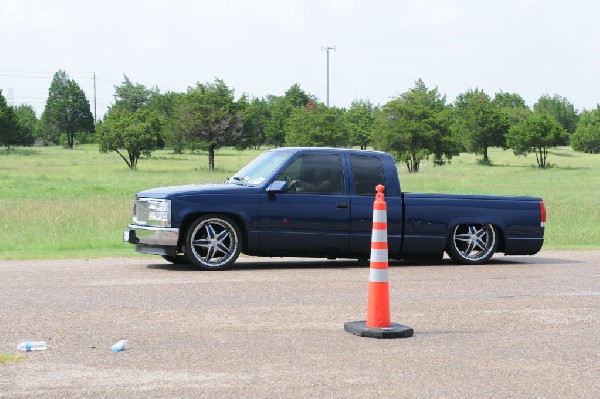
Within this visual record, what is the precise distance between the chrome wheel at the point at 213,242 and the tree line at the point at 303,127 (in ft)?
207

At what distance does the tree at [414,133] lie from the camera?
3364 inches

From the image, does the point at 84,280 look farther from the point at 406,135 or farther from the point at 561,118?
the point at 561,118

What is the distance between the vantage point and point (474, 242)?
45.3 feet

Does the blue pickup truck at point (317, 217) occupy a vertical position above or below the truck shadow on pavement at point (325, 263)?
above

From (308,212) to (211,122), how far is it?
65502 millimetres

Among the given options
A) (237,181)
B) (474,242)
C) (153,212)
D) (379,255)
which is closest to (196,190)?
(153,212)

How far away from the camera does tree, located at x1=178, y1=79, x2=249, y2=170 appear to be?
77.3 m

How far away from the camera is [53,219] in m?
23.8

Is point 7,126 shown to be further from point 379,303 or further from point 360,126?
point 379,303

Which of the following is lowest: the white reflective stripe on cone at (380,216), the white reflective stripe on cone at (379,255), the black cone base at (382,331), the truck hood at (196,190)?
the black cone base at (382,331)

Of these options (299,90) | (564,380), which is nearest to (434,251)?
(564,380)

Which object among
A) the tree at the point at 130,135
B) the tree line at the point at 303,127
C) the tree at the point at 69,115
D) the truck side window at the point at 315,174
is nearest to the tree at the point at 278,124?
the tree line at the point at 303,127

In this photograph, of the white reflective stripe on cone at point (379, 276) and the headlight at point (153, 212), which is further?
the headlight at point (153, 212)

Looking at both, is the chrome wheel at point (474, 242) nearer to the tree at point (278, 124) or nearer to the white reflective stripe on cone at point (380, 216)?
the white reflective stripe on cone at point (380, 216)
